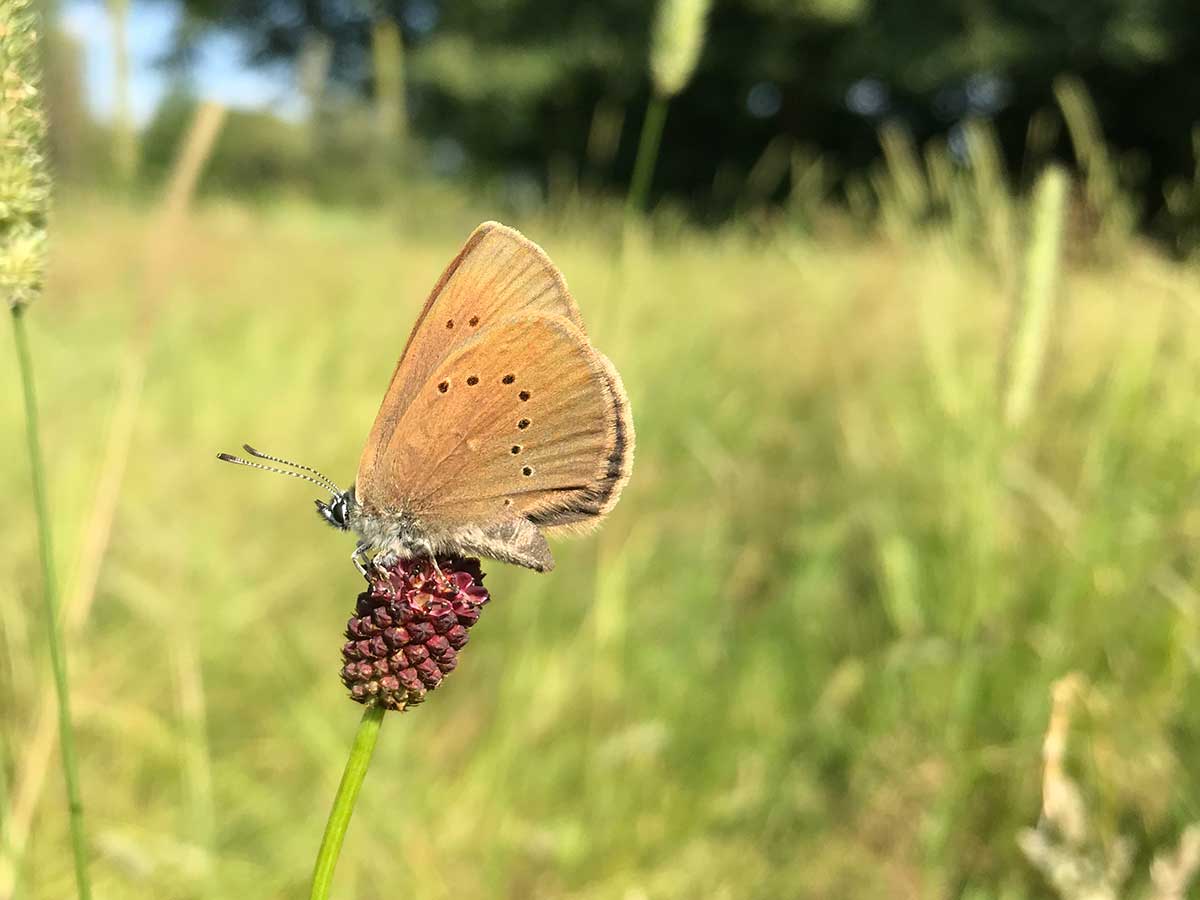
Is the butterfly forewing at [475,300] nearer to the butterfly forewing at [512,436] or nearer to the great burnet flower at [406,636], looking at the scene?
the butterfly forewing at [512,436]

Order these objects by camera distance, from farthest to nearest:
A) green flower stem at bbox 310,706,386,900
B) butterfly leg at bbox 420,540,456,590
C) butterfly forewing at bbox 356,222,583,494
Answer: butterfly forewing at bbox 356,222,583,494 < butterfly leg at bbox 420,540,456,590 < green flower stem at bbox 310,706,386,900

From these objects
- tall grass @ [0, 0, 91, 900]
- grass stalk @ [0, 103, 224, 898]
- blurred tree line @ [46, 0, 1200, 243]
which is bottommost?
blurred tree line @ [46, 0, 1200, 243]

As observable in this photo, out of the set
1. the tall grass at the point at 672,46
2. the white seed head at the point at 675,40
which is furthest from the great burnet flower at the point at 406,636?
the white seed head at the point at 675,40

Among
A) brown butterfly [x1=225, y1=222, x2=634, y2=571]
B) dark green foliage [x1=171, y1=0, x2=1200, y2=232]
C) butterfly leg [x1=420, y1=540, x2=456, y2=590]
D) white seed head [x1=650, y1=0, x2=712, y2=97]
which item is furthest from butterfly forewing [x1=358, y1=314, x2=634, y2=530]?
dark green foliage [x1=171, y1=0, x2=1200, y2=232]

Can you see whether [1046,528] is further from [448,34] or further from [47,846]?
[448,34]

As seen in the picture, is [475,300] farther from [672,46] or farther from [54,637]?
[672,46]

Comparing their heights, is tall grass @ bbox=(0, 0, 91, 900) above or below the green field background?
above

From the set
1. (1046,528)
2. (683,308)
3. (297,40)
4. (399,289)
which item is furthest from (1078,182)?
(297,40)

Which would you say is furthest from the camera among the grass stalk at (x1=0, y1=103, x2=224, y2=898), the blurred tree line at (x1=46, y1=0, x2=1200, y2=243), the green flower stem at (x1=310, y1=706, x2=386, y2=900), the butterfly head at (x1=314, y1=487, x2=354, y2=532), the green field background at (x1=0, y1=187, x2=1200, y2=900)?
the blurred tree line at (x1=46, y1=0, x2=1200, y2=243)

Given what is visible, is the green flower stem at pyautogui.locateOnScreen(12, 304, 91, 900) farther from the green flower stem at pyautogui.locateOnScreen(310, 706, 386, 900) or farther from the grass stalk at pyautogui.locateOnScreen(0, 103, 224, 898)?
the grass stalk at pyautogui.locateOnScreen(0, 103, 224, 898)
